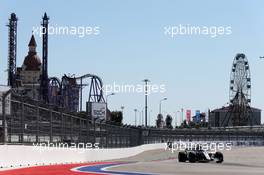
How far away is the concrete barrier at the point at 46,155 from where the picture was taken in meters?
24.5

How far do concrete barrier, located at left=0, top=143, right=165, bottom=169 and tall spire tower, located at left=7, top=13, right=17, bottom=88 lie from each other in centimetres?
7933

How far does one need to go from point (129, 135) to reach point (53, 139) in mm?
21835

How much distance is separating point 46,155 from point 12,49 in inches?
3747

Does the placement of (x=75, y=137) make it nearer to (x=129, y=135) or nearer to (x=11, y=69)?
(x=129, y=135)

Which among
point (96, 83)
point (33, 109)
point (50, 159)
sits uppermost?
point (96, 83)

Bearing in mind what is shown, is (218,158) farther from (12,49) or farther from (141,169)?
(12,49)

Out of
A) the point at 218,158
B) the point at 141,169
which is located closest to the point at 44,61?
the point at 218,158

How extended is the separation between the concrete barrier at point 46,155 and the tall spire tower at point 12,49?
79334 millimetres

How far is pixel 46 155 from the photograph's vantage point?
97.2 ft

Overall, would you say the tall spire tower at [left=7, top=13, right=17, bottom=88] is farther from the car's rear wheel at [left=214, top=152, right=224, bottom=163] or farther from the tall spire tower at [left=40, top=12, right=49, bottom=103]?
the car's rear wheel at [left=214, top=152, right=224, bottom=163]

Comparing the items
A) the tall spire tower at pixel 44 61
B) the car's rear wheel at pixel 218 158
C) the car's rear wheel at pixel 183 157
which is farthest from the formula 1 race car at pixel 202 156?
the tall spire tower at pixel 44 61

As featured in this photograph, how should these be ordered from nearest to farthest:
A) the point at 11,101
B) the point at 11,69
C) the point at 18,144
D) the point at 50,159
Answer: the point at 11,101, the point at 18,144, the point at 50,159, the point at 11,69

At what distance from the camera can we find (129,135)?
171 ft

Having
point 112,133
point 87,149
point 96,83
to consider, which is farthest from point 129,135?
point 96,83
